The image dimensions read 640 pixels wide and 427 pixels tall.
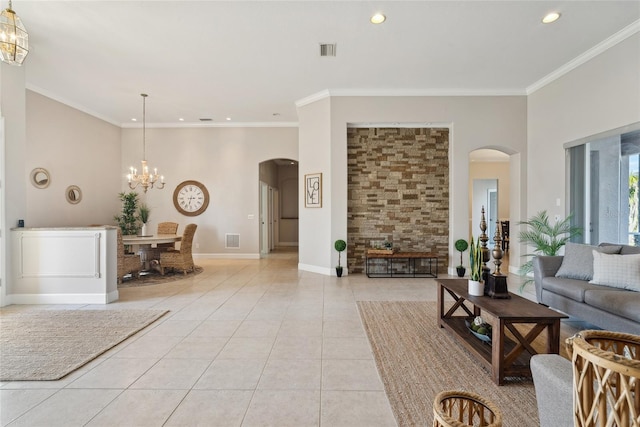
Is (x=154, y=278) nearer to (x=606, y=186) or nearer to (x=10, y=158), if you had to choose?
(x=10, y=158)

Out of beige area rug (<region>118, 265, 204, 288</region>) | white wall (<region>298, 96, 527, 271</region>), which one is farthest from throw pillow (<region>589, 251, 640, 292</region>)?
beige area rug (<region>118, 265, 204, 288</region>)

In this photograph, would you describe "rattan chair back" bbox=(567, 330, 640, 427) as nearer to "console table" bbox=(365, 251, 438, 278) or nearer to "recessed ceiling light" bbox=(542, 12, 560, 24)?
"recessed ceiling light" bbox=(542, 12, 560, 24)

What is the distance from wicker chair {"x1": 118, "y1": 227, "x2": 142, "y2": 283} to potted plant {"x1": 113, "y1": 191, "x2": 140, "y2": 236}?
260 centimetres

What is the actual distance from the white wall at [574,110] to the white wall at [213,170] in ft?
17.4

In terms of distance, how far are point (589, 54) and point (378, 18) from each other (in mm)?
3352

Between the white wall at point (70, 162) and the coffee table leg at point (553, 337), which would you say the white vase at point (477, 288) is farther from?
the white wall at point (70, 162)

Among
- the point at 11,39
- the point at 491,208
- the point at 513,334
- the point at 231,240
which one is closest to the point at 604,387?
the point at 513,334

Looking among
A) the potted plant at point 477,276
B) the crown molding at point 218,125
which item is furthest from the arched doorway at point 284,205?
the potted plant at point 477,276


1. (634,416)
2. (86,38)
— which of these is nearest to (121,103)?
(86,38)

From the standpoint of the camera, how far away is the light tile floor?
1870mm

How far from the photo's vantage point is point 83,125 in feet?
22.7

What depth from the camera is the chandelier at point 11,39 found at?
2.30 m

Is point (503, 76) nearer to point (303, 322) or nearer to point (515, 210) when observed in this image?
point (515, 210)

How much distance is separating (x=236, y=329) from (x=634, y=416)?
3.12 meters
